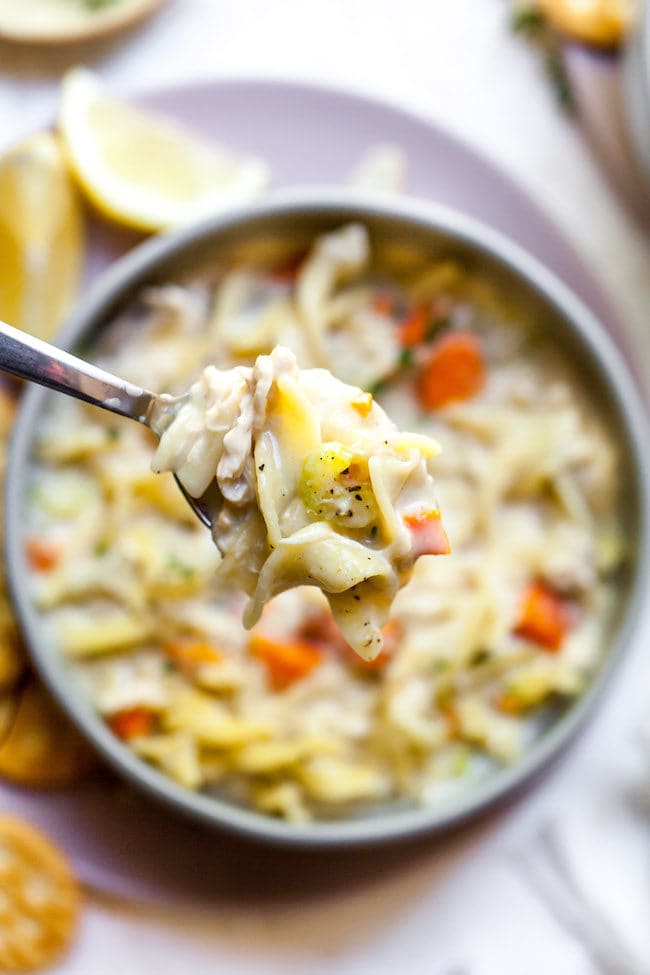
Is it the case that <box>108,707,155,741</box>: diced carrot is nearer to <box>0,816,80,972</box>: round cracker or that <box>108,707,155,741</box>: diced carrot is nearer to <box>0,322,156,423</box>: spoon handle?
<box>0,816,80,972</box>: round cracker

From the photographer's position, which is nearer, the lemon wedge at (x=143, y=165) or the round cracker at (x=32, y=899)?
the round cracker at (x=32, y=899)

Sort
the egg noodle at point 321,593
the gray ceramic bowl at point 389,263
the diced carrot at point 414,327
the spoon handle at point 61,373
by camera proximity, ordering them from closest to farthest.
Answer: the spoon handle at point 61,373, the gray ceramic bowl at point 389,263, the egg noodle at point 321,593, the diced carrot at point 414,327

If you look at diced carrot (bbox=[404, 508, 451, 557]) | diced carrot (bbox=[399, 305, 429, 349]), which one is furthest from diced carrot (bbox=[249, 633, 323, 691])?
diced carrot (bbox=[404, 508, 451, 557])

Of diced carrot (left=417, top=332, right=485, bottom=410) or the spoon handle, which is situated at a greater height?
diced carrot (left=417, top=332, right=485, bottom=410)

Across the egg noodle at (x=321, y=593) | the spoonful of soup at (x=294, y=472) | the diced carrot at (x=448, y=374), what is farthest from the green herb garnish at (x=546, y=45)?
the spoonful of soup at (x=294, y=472)

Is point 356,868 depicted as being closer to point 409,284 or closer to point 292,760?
point 292,760

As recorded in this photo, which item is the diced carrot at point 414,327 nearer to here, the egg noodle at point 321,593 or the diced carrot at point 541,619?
the egg noodle at point 321,593
